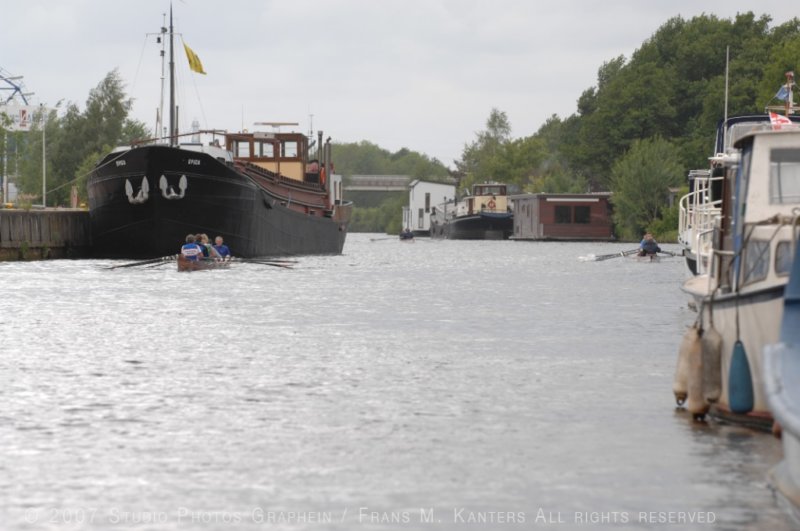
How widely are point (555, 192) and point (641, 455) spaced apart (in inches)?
5216

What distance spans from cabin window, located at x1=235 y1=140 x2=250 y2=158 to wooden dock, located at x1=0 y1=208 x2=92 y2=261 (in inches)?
416

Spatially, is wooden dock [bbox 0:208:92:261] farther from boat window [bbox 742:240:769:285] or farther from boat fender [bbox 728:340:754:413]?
boat fender [bbox 728:340:754:413]

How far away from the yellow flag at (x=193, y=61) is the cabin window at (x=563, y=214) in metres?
68.4

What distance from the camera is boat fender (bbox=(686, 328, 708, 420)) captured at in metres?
15.5

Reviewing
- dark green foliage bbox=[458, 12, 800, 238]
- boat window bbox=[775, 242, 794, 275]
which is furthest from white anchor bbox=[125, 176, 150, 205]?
dark green foliage bbox=[458, 12, 800, 238]

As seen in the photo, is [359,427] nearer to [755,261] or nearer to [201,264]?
[755,261]

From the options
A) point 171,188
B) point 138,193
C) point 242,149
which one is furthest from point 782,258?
point 242,149

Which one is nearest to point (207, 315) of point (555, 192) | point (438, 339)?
point (438, 339)

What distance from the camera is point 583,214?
437ft

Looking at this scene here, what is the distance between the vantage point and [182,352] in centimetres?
2312

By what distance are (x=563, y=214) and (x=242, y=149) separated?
62.7m

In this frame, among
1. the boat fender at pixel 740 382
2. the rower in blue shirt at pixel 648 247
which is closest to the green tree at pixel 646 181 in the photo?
the rower in blue shirt at pixel 648 247

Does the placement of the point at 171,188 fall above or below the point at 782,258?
above

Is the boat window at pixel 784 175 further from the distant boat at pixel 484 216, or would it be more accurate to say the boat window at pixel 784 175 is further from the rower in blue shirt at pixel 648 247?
the distant boat at pixel 484 216
